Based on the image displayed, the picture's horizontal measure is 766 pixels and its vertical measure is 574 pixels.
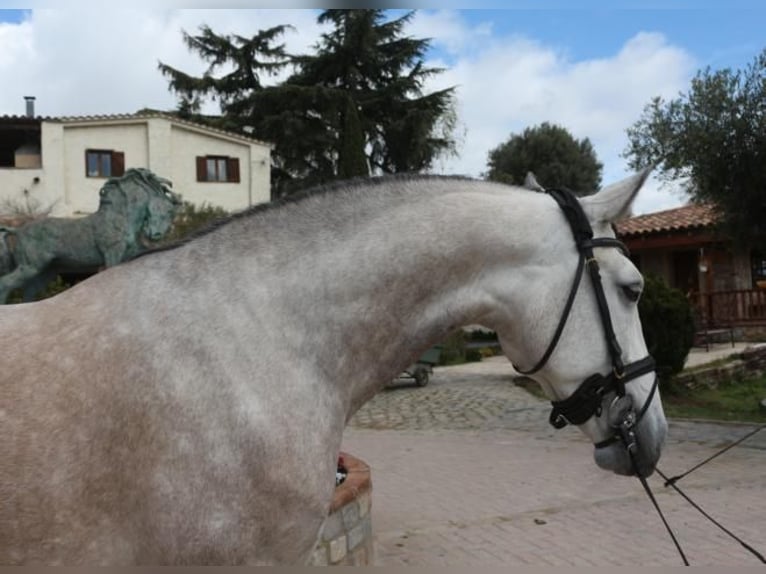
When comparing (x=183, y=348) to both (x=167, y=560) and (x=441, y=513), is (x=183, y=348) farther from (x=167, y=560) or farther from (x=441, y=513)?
(x=441, y=513)

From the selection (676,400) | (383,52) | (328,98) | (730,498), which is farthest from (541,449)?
(383,52)

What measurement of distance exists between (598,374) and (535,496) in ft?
14.1

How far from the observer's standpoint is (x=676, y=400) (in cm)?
1089

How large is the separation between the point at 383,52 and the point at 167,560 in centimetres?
2535

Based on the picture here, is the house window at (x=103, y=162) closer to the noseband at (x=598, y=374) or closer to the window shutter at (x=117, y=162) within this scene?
the window shutter at (x=117, y=162)

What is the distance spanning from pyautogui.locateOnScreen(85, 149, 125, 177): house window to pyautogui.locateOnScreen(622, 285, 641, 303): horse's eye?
23.7m

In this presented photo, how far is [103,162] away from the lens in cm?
2341

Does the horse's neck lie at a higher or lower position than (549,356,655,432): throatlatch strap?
higher

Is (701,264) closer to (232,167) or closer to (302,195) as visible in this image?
(232,167)

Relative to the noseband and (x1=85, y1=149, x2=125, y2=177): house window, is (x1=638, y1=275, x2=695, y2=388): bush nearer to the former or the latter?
the noseband

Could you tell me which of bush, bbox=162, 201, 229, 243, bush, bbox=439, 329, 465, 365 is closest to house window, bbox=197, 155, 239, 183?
bush, bbox=162, 201, 229, 243

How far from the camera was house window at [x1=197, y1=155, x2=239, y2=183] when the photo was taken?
24.7 meters

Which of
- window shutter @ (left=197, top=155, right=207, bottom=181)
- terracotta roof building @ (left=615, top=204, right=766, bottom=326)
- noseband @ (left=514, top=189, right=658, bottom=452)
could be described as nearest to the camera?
noseband @ (left=514, top=189, right=658, bottom=452)

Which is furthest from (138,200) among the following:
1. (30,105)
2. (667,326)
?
(30,105)
